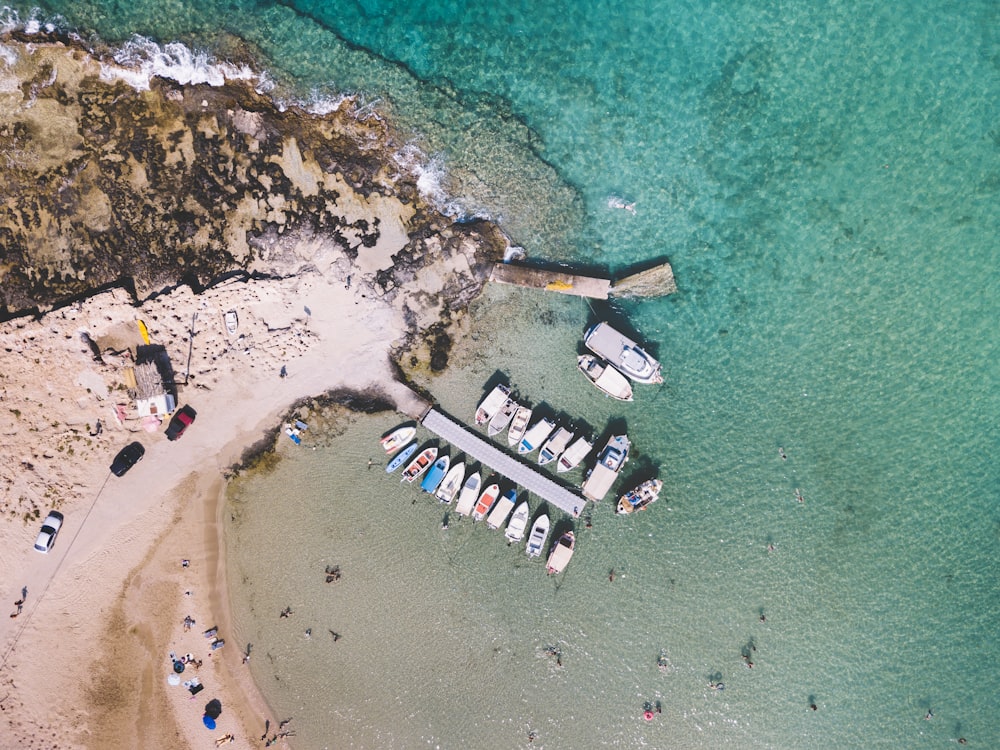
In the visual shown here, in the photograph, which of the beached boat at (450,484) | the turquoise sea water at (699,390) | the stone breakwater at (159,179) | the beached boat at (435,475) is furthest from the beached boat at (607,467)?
the stone breakwater at (159,179)

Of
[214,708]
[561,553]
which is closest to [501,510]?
[561,553]

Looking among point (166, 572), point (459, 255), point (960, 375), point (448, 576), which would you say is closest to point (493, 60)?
point (459, 255)

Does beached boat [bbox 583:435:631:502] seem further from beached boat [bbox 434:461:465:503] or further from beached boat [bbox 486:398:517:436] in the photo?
beached boat [bbox 434:461:465:503]

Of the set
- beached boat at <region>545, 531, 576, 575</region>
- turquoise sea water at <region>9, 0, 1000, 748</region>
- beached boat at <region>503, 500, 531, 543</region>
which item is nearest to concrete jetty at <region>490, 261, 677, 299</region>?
turquoise sea water at <region>9, 0, 1000, 748</region>

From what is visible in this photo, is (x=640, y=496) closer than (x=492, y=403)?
No

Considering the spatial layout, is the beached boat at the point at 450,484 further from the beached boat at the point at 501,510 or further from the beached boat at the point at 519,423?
the beached boat at the point at 519,423

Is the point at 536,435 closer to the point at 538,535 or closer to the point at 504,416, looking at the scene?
the point at 504,416
